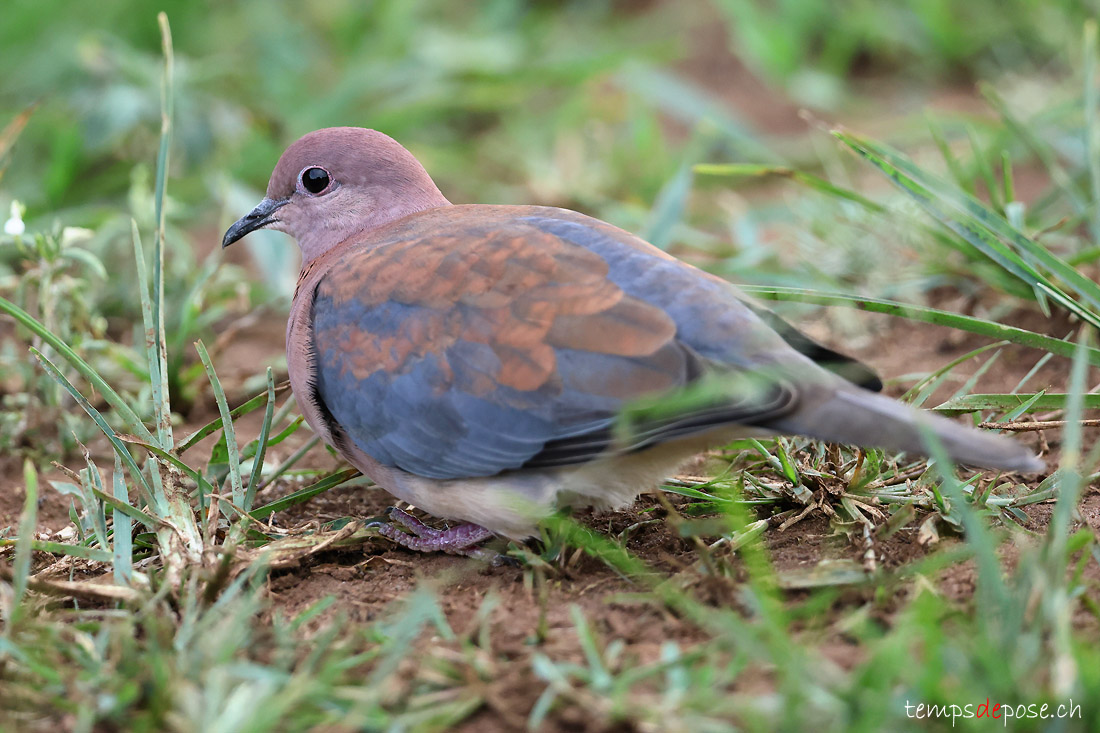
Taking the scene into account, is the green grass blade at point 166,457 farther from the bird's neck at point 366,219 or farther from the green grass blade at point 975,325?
the green grass blade at point 975,325

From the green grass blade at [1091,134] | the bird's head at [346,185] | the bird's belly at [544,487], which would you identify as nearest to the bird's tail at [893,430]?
the bird's belly at [544,487]

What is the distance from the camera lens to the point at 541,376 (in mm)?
2551

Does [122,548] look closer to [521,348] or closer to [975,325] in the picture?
[521,348]

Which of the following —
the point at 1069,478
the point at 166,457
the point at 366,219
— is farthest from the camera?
the point at 366,219

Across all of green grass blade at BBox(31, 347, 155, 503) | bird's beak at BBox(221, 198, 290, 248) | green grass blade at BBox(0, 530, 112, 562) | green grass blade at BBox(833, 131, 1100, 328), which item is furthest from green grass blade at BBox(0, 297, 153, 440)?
green grass blade at BBox(833, 131, 1100, 328)

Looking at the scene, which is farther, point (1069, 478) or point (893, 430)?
point (893, 430)

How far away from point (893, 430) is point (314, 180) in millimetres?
2233

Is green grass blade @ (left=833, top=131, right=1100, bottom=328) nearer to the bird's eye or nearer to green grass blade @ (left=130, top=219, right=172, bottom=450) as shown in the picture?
the bird's eye

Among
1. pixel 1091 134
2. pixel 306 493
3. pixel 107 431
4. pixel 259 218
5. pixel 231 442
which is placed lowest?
pixel 306 493

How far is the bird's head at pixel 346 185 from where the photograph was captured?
359 centimetres

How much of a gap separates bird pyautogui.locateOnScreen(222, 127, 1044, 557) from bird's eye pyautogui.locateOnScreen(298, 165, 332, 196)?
628mm

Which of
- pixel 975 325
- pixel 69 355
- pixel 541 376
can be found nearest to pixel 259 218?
pixel 69 355

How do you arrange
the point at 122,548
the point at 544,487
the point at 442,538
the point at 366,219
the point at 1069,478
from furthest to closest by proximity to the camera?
1. the point at 366,219
2. the point at 442,538
3. the point at 544,487
4. the point at 122,548
5. the point at 1069,478

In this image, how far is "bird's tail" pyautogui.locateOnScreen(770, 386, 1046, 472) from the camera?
2.15 metres
